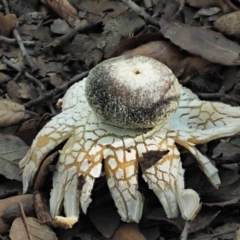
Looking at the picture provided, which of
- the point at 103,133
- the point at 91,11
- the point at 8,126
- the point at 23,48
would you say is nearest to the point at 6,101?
the point at 8,126

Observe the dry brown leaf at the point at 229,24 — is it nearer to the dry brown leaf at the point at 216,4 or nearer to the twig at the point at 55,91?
the dry brown leaf at the point at 216,4

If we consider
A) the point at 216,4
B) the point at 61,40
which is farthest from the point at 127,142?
the point at 216,4

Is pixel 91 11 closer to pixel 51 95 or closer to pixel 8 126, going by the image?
pixel 51 95

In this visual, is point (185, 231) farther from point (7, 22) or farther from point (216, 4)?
point (7, 22)

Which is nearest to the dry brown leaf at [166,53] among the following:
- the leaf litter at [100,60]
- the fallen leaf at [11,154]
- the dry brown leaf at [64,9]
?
the leaf litter at [100,60]

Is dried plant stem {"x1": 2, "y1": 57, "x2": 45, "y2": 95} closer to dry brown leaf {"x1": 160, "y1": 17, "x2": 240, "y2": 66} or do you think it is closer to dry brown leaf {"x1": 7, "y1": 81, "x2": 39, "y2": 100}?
dry brown leaf {"x1": 7, "y1": 81, "x2": 39, "y2": 100}
